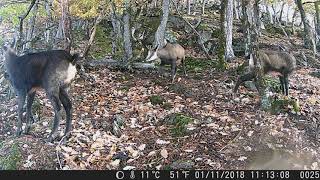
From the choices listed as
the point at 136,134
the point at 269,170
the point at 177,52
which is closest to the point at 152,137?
the point at 136,134

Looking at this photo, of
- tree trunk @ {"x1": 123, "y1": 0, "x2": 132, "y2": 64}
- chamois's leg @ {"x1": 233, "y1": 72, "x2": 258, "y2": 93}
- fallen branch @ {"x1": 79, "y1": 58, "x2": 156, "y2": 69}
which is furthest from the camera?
Answer: tree trunk @ {"x1": 123, "y1": 0, "x2": 132, "y2": 64}

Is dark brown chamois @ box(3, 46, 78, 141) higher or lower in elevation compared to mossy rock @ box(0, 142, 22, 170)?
higher

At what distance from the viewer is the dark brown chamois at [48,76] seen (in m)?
5.13

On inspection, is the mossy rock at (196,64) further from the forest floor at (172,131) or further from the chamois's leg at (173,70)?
the forest floor at (172,131)

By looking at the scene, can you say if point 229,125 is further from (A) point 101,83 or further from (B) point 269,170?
(A) point 101,83

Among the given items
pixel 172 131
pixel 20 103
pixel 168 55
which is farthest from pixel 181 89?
pixel 20 103

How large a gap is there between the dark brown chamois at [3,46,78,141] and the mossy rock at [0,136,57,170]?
0.79 feet

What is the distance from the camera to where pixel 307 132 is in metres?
5.55

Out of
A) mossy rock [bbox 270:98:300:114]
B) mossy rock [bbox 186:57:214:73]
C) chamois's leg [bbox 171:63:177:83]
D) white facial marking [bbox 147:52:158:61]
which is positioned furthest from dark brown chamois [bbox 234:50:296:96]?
white facial marking [bbox 147:52:158:61]

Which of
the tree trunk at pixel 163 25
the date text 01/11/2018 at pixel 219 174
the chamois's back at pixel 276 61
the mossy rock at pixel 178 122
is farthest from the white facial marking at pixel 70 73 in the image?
the tree trunk at pixel 163 25

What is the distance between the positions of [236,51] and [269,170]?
9.37 metres

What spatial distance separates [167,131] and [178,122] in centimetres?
24

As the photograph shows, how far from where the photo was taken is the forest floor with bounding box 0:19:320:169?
15.7 feet

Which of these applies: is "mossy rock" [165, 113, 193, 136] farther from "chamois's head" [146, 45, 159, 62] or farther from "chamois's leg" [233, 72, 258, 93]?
"chamois's head" [146, 45, 159, 62]
